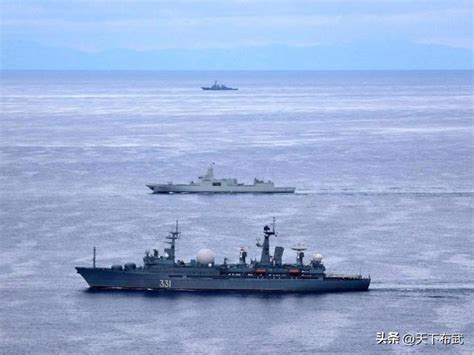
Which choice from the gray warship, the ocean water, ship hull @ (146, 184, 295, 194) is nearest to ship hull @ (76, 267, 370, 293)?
the gray warship

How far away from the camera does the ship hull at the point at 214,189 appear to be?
113 m

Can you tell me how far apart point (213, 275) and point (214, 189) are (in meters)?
44.0

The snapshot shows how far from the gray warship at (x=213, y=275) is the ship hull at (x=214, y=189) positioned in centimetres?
4088

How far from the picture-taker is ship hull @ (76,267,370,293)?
7156cm

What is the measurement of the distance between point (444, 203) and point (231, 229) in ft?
69.4

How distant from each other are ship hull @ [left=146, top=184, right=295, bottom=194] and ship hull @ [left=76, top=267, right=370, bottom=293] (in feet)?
135

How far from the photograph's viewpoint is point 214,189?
115 metres

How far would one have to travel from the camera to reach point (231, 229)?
90.3m

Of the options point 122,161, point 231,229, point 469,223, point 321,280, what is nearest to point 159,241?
point 231,229

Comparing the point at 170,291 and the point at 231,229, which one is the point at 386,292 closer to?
the point at 170,291

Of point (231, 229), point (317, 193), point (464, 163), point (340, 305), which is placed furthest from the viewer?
point (464, 163)

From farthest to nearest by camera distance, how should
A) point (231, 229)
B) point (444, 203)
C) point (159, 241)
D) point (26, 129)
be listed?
point (26, 129) → point (444, 203) → point (231, 229) → point (159, 241)

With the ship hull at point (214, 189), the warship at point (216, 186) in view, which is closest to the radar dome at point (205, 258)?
the ship hull at point (214, 189)

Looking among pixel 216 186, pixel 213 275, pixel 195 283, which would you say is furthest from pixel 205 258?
pixel 216 186
